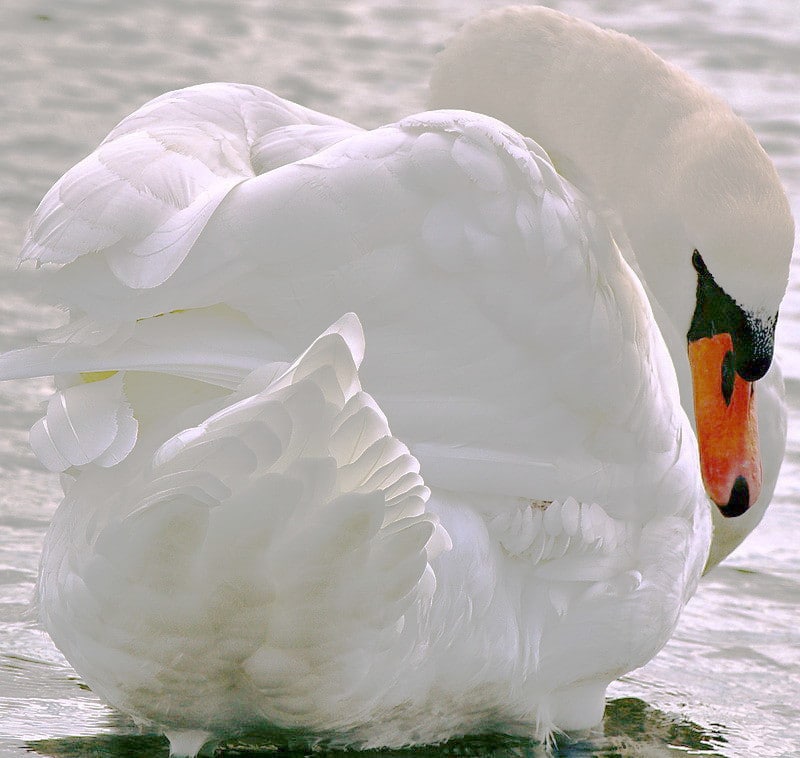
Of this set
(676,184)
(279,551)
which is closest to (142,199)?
(279,551)

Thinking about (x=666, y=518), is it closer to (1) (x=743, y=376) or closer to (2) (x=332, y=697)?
(1) (x=743, y=376)

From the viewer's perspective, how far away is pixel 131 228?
3398 millimetres

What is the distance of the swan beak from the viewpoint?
405 cm

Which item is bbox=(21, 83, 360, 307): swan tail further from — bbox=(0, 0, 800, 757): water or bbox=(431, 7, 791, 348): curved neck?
bbox=(0, 0, 800, 757): water

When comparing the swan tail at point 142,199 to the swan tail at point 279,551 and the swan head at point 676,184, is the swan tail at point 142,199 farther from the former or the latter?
the swan head at point 676,184

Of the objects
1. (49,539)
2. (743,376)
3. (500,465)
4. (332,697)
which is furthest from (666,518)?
(49,539)

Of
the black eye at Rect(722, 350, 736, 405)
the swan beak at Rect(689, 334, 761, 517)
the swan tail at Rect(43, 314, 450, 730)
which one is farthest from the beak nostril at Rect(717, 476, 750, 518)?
the swan tail at Rect(43, 314, 450, 730)

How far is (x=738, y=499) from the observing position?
403 centimetres

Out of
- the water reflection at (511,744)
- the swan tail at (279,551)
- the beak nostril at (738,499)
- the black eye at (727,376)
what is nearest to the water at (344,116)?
the water reflection at (511,744)

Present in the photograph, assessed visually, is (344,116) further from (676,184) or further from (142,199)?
(142,199)

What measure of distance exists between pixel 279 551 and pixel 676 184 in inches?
55.1

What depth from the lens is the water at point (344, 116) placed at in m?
4.47

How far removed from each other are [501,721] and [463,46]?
1.70 m

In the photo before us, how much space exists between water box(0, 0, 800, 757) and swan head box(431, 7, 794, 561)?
46 centimetres
